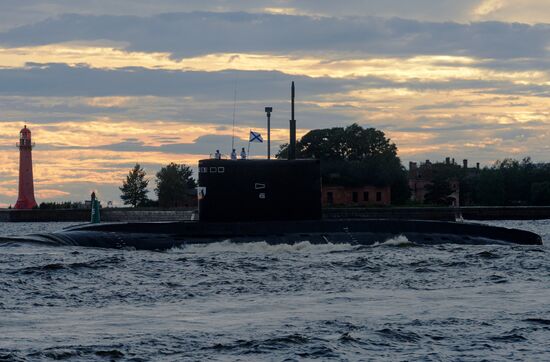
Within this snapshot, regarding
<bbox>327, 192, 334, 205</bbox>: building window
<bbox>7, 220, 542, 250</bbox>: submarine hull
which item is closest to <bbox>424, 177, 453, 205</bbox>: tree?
<bbox>327, 192, 334, 205</bbox>: building window

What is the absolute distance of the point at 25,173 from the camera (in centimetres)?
9162

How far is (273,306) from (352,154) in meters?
106

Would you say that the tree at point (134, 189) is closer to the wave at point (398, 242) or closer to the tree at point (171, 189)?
the tree at point (171, 189)

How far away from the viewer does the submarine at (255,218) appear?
105ft

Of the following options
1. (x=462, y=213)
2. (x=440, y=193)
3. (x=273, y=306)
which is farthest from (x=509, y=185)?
(x=273, y=306)

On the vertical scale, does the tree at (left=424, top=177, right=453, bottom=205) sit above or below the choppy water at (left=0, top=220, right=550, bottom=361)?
above

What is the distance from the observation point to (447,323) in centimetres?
1627

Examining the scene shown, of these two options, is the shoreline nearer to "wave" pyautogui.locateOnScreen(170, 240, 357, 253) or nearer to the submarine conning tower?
the submarine conning tower

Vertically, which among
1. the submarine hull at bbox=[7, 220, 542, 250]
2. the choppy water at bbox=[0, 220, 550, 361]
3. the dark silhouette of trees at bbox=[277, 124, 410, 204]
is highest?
the dark silhouette of trees at bbox=[277, 124, 410, 204]

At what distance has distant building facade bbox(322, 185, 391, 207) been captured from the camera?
10775 cm

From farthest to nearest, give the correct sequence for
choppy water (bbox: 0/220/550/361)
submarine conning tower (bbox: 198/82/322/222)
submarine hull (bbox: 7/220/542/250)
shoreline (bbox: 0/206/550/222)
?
shoreline (bbox: 0/206/550/222) < submarine conning tower (bbox: 198/82/322/222) < submarine hull (bbox: 7/220/542/250) < choppy water (bbox: 0/220/550/361)

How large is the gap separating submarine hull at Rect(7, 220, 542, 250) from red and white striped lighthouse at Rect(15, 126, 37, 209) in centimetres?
6046

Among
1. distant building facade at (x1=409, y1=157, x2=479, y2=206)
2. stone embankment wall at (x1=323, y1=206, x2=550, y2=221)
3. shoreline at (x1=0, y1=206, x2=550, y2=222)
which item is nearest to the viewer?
stone embankment wall at (x1=323, y1=206, x2=550, y2=221)

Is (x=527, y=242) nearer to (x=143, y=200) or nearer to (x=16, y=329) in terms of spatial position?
(x=16, y=329)
